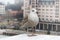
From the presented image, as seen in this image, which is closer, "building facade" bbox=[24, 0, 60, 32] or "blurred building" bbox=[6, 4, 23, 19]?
"building facade" bbox=[24, 0, 60, 32]

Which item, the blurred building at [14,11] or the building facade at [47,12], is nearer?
the building facade at [47,12]

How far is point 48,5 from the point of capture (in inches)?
112

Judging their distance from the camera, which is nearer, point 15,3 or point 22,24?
point 22,24

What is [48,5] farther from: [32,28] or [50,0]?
[32,28]

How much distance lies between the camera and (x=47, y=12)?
281cm

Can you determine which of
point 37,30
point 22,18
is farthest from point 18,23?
point 37,30

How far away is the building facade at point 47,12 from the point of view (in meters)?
2.78

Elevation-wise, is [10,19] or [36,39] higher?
[10,19]

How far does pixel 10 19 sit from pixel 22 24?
29 centimetres

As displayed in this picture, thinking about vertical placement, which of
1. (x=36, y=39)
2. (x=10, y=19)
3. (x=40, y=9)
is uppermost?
(x=40, y=9)

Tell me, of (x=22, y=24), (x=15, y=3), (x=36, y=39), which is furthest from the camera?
(x=15, y=3)

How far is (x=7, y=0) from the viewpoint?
2.90 meters

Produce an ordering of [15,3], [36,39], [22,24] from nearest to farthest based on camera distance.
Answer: [36,39] < [22,24] < [15,3]

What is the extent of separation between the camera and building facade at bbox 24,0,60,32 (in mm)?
2783
